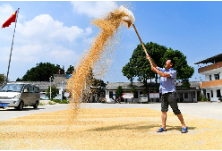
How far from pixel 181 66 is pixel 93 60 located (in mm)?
32793


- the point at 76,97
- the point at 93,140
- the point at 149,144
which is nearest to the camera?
the point at 149,144

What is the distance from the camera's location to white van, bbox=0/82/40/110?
37.4 feet

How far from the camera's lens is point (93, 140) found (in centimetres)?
362

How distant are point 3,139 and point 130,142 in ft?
8.26

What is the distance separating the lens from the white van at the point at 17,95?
37.4 ft

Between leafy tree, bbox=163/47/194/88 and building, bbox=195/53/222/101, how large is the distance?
4.23 m

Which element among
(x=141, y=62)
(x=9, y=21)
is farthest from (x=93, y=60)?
(x=141, y=62)

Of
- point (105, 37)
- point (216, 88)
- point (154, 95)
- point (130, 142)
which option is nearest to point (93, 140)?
point (130, 142)

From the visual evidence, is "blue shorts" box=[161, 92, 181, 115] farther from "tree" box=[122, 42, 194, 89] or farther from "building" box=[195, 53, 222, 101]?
"building" box=[195, 53, 222, 101]

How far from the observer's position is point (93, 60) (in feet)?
16.6

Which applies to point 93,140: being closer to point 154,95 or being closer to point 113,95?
point 154,95

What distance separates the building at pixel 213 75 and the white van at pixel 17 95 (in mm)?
30998

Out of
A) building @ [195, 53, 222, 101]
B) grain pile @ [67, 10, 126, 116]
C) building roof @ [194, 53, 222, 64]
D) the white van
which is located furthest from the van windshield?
building roof @ [194, 53, 222, 64]

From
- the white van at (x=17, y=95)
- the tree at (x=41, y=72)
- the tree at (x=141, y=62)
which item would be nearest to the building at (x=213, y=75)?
the tree at (x=141, y=62)
